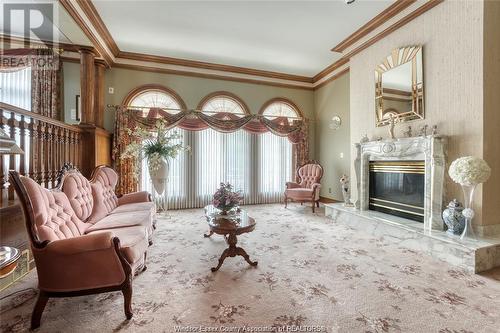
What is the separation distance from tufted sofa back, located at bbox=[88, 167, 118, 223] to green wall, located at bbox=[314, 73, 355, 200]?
467 centimetres

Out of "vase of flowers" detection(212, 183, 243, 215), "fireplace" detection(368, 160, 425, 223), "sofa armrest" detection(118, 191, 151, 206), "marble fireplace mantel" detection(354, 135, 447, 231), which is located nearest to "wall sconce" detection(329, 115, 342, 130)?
"fireplace" detection(368, 160, 425, 223)

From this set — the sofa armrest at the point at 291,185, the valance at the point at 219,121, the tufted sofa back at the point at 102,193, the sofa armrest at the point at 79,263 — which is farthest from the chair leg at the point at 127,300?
the sofa armrest at the point at 291,185

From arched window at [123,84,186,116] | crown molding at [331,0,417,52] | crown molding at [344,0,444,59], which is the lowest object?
arched window at [123,84,186,116]

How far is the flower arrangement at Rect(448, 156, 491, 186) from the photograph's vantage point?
253 cm

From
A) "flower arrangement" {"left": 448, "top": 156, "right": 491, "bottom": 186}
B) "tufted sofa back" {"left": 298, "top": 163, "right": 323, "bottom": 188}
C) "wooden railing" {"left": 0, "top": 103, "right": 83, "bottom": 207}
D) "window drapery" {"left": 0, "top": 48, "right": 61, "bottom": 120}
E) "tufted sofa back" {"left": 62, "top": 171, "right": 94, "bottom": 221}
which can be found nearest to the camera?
"wooden railing" {"left": 0, "top": 103, "right": 83, "bottom": 207}

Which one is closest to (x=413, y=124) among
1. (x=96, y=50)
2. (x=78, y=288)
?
(x=78, y=288)

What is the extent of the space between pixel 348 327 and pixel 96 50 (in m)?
5.19

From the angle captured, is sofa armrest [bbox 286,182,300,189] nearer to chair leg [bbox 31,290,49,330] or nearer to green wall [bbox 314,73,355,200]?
green wall [bbox 314,73,355,200]

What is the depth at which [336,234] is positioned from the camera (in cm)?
358

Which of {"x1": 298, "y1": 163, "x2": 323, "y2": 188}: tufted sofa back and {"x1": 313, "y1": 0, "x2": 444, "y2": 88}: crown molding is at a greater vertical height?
{"x1": 313, "y1": 0, "x2": 444, "y2": 88}: crown molding

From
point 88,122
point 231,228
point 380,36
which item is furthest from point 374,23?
point 88,122

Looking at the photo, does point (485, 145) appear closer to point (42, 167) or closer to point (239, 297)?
point (239, 297)

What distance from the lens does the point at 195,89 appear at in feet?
17.7

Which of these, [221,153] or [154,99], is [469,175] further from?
[154,99]
